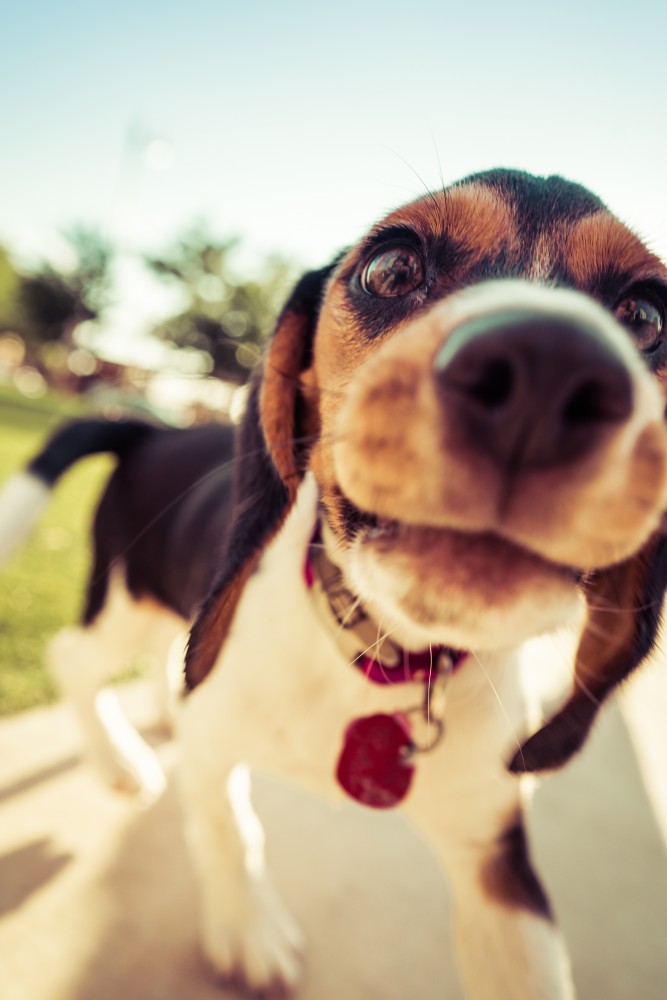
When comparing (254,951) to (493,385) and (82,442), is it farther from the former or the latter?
(82,442)

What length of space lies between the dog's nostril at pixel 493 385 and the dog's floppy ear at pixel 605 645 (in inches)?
24.1

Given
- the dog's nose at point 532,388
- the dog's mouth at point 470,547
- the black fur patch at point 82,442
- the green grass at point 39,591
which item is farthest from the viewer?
the green grass at point 39,591

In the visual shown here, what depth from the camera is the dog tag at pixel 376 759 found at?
50.0 inches

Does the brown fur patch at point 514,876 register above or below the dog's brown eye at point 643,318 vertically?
below

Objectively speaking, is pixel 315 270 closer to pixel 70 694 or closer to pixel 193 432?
pixel 193 432

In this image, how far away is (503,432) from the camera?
562mm

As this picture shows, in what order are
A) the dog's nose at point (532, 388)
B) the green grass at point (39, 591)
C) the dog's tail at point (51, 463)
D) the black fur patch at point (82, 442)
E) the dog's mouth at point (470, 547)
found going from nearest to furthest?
the dog's nose at point (532, 388) → the dog's mouth at point (470, 547) → the dog's tail at point (51, 463) → the black fur patch at point (82, 442) → the green grass at point (39, 591)

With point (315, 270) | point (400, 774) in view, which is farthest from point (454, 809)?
point (315, 270)

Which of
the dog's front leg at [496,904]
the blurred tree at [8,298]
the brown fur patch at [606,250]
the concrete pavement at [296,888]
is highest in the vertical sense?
the brown fur patch at [606,250]

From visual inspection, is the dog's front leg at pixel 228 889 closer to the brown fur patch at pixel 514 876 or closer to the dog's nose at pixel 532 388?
the brown fur patch at pixel 514 876

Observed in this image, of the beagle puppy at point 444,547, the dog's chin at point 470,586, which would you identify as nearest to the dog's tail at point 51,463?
the beagle puppy at point 444,547

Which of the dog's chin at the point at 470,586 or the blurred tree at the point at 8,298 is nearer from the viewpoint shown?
the dog's chin at the point at 470,586

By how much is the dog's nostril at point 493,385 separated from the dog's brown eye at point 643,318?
0.67 meters

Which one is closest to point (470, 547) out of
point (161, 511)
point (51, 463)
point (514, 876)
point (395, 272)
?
point (395, 272)
